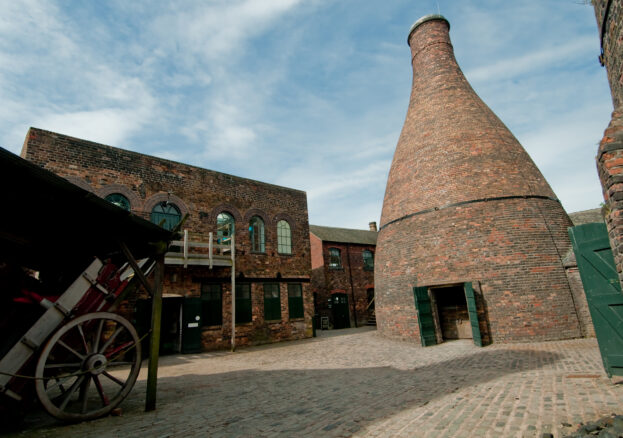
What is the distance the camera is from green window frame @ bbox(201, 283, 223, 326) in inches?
490

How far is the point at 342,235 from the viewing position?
86.2 feet

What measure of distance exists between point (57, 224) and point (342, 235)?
72.5 ft

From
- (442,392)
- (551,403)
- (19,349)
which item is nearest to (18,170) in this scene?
(19,349)

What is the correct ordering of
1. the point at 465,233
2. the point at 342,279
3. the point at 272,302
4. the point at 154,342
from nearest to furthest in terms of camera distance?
1. the point at 154,342
2. the point at 465,233
3. the point at 272,302
4. the point at 342,279

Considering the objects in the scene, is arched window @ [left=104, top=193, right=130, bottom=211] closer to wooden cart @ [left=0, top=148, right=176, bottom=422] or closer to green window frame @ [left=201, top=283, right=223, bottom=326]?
green window frame @ [left=201, top=283, right=223, bottom=326]

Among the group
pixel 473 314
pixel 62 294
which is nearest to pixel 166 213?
pixel 62 294

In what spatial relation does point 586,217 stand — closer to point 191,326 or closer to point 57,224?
point 191,326

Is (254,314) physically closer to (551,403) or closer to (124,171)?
(124,171)

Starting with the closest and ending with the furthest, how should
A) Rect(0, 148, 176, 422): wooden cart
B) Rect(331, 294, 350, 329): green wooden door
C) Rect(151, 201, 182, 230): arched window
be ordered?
Rect(0, 148, 176, 422): wooden cart
Rect(151, 201, 182, 230): arched window
Rect(331, 294, 350, 329): green wooden door

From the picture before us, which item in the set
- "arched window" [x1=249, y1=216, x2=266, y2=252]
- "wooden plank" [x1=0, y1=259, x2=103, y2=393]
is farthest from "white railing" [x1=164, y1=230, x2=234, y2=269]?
"wooden plank" [x1=0, y1=259, x2=103, y2=393]

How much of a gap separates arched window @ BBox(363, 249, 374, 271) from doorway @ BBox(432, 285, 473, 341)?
13.3 metres

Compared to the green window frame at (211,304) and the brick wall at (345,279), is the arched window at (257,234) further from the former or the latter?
the brick wall at (345,279)

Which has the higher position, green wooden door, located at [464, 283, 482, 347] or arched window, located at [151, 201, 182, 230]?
arched window, located at [151, 201, 182, 230]

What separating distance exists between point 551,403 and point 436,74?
43.4 feet
